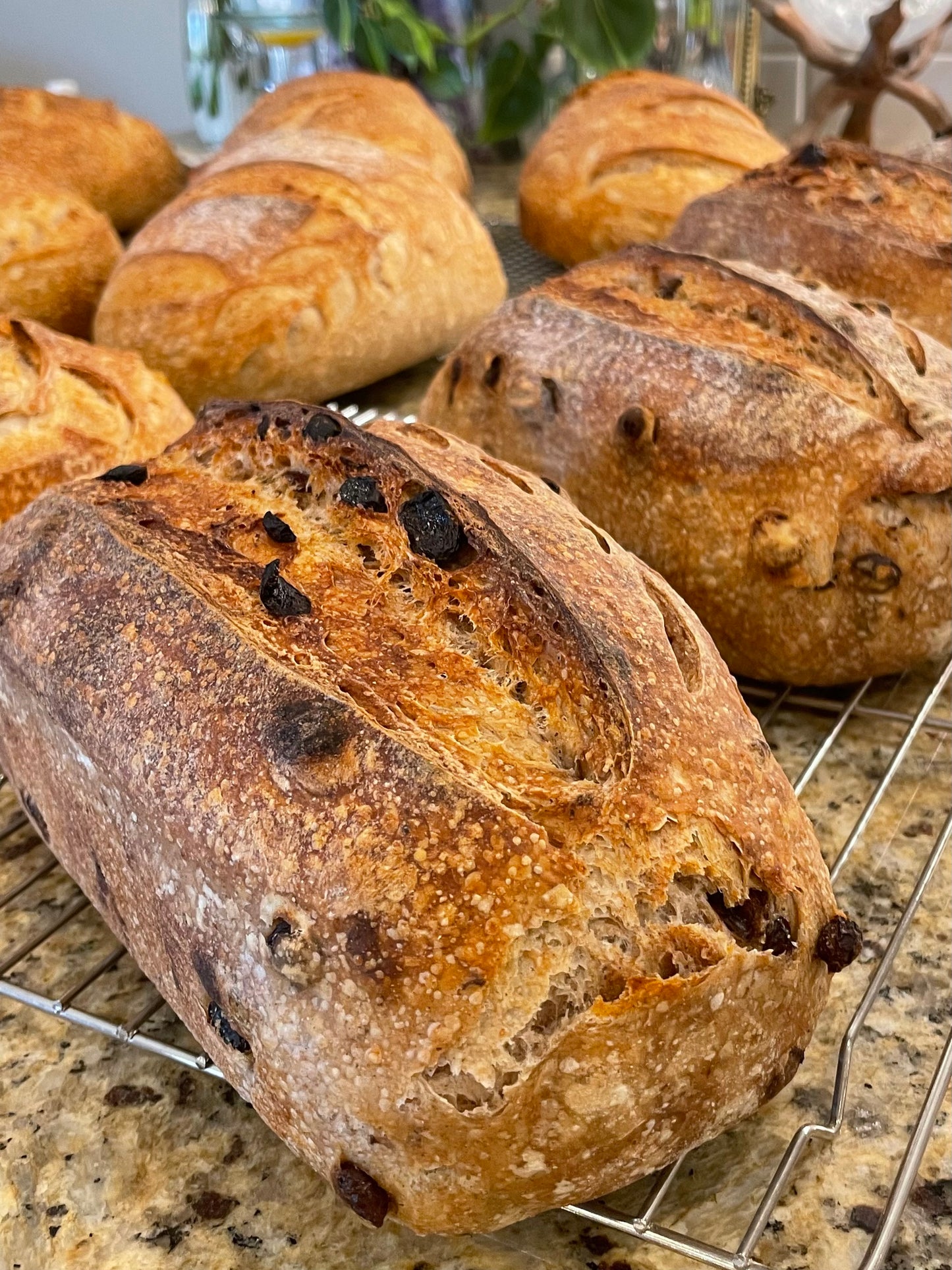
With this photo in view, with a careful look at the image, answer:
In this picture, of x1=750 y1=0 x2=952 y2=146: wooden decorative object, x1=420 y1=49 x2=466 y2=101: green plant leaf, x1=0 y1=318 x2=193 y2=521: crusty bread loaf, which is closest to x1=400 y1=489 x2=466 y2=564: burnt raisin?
x1=0 y1=318 x2=193 y2=521: crusty bread loaf

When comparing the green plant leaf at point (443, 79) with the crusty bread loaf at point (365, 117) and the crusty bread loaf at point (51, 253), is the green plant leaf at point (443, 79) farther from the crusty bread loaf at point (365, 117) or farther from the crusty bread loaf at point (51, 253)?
the crusty bread loaf at point (51, 253)

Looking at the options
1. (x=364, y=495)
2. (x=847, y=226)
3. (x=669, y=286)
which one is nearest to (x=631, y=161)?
(x=847, y=226)

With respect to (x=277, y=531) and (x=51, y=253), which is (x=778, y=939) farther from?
(x=51, y=253)

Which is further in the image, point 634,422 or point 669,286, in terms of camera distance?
point 669,286

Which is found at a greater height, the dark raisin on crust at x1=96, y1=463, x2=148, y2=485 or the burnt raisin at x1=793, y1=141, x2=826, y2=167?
the burnt raisin at x1=793, y1=141, x2=826, y2=167

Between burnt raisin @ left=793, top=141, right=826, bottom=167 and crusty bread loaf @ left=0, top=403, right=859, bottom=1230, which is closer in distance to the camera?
crusty bread loaf @ left=0, top=403, right=859, bottom=1230

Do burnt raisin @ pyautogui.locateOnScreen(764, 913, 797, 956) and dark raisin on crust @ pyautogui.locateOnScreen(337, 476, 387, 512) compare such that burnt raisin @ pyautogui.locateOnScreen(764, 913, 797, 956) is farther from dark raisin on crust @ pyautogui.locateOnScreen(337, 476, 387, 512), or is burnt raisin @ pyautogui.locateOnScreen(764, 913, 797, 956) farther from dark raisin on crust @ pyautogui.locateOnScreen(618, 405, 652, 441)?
dark raisin on crust @ pyautogui.locateOnScreen(618, 405, 652, 441)
